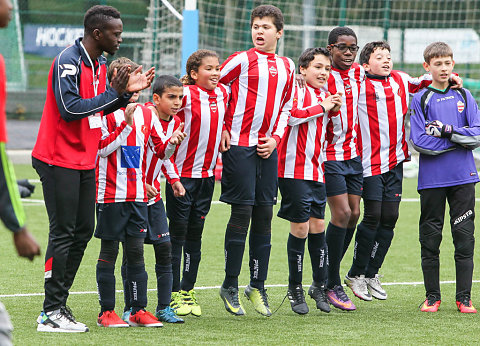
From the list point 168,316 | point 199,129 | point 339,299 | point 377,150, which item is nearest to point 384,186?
point 377,150

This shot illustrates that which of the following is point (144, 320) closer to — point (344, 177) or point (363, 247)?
point (344, 177)

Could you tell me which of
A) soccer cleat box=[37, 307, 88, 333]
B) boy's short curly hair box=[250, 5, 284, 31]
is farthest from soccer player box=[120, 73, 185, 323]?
boy's short curly hair box=[250, 5, 284, 31]

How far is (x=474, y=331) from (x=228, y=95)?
2.33m

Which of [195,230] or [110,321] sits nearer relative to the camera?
[110,321]

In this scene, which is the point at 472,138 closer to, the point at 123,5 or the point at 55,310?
the point at 55,310

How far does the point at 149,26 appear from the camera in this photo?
16062 mm

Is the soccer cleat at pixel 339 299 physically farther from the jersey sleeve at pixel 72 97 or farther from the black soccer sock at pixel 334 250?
the jersey sleeve at pixel 72 97

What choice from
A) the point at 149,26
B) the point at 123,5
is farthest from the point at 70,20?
the point at 149,26

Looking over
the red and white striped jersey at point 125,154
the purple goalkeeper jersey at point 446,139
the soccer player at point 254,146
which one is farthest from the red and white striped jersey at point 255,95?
the purple goalkeeper jersey at point 446,139

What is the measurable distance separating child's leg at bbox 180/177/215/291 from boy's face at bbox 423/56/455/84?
180 centimetres

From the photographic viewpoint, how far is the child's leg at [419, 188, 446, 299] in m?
6.10

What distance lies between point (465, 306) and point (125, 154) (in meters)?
2.63

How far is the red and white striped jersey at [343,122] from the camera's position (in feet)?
20.9

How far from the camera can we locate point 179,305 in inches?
233
